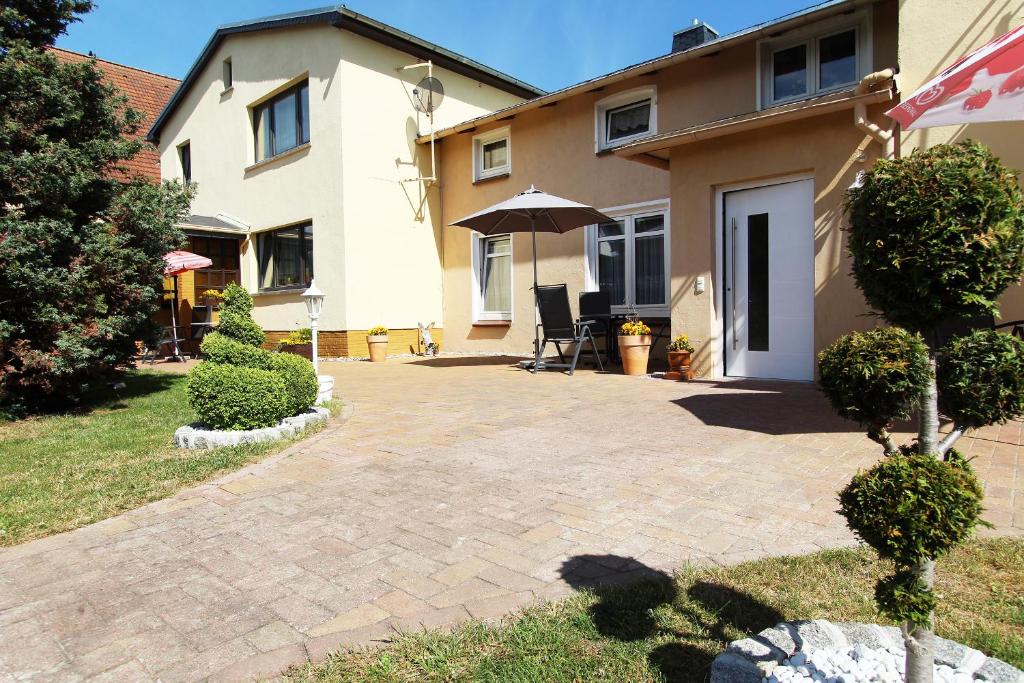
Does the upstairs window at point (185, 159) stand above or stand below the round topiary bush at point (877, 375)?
above

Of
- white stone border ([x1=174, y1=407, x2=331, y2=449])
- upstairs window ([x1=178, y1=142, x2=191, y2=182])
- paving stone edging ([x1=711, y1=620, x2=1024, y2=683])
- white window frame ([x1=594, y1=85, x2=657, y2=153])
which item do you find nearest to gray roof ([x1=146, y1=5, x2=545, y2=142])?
upstairs window ([x1=178, y1=142, x2=191, y2=182])

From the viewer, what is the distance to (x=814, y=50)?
324 inches

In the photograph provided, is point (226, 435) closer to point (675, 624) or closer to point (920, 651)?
point (675, 624)

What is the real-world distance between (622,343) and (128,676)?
23.3 feet

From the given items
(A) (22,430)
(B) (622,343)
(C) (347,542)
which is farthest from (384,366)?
(C) (347,542)

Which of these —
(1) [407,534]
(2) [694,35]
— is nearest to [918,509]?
(1) [407,534]

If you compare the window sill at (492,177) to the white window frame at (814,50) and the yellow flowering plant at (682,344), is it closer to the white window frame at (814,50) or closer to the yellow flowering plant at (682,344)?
the white window frame at (814,50)

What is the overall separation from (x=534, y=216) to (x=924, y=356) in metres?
7.93

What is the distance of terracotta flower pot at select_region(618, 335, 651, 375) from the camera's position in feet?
27.5

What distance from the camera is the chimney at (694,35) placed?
1075cm

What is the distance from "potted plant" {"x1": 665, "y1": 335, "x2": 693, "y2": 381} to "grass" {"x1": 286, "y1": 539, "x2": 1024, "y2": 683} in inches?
202

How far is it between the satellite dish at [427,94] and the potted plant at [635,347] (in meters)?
7.23

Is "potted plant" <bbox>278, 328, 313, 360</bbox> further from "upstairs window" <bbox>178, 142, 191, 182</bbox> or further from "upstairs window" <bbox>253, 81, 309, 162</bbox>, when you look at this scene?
"upstairs window" <bbox>178, 142, 191, 182</bbox>

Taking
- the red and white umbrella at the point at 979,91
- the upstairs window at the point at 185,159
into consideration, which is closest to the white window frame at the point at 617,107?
the red and white umbrella at the point at 979,91
